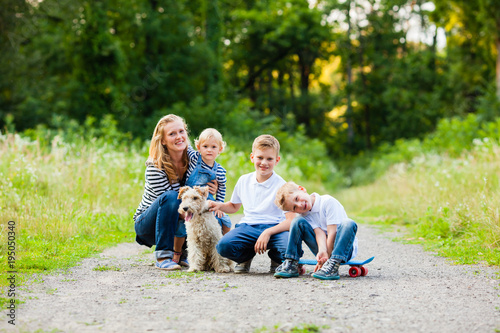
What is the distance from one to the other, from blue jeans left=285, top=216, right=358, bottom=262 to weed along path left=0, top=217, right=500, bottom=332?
0.95 ft

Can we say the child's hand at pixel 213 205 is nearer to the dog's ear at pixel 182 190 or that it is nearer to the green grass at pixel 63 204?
the dog's ear at pixel 182 190

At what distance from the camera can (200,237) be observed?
18.2 feet

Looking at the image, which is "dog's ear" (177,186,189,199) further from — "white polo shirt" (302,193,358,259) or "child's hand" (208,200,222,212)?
"white polo shirt" (302,193,358,259)

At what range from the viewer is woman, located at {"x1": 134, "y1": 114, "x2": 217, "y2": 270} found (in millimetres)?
5891

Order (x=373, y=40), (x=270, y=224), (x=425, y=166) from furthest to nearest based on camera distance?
1. (x=373, y=40)
2. (x=425, y=166)
3. (x=270, y=224)

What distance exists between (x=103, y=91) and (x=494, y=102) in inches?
744

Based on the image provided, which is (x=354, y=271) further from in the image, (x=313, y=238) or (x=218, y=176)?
(x=218, y=176)

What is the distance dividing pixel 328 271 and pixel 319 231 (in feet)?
1.37

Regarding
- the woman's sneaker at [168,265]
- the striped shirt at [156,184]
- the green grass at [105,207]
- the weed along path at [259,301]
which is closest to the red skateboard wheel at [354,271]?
the weed along path at [259,301]

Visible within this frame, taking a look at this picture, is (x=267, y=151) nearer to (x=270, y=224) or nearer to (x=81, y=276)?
(x=270, y=224)

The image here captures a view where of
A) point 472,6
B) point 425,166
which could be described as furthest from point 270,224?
point 472,6

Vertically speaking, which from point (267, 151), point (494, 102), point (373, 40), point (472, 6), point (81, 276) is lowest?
point (81, 276)

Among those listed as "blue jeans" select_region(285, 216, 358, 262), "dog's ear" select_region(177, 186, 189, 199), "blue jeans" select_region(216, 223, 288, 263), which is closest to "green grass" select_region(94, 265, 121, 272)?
"dog's ear" select_region(177, 186, 189, 199)

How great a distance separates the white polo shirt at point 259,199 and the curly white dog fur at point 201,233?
37cm
